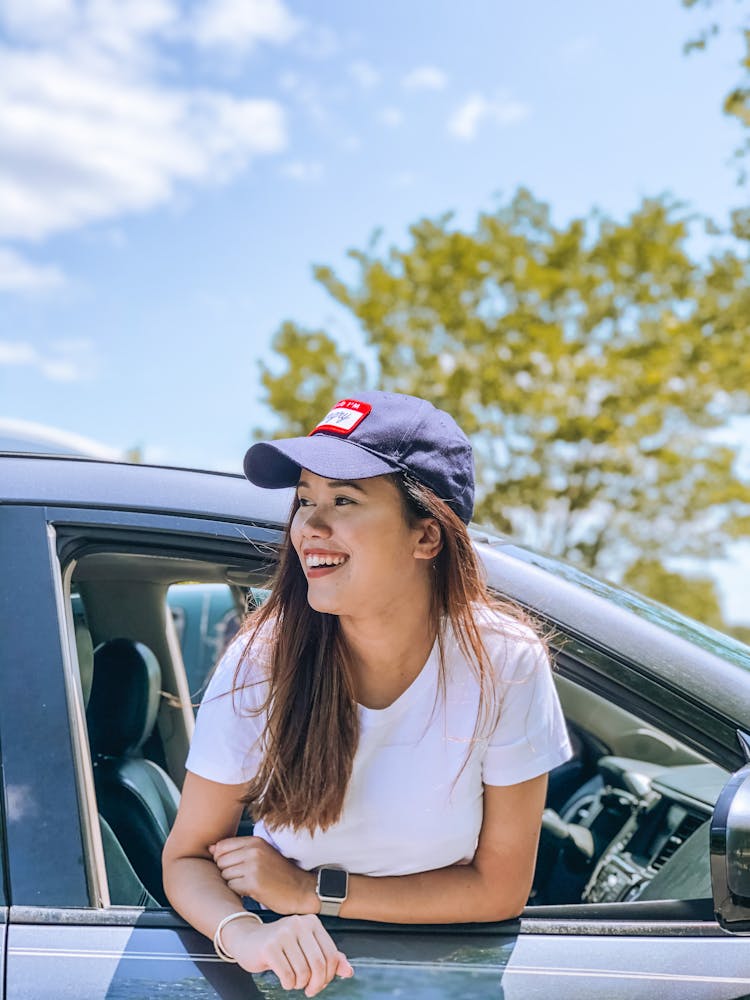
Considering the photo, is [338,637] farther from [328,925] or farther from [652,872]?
[652,872]

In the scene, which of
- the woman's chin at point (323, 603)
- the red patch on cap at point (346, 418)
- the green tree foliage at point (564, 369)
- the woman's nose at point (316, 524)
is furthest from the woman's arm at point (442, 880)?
the green tree foliage at point (564, 369)

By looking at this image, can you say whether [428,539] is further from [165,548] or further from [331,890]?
[331,890]

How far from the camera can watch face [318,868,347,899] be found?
1462 millimetres

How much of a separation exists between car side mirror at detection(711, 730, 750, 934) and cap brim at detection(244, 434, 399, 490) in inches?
26.7

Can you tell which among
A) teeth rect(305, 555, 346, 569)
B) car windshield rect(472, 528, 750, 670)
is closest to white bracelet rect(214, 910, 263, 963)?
teeth rect(305, 555, 346, 569)

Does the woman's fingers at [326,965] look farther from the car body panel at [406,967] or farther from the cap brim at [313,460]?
the cap brim at [313,460]

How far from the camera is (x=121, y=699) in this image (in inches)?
88.7

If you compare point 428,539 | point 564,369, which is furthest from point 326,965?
point 564,369

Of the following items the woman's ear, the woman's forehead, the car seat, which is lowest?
the car seat

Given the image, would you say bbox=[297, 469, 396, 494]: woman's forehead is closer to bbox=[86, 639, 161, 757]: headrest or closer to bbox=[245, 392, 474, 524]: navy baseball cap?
bbox=[245, 392, 474, 524]: navy baseball cap

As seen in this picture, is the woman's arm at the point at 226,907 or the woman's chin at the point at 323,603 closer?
the woman's arm at the point at 226,907

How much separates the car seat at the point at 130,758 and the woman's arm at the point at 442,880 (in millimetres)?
413

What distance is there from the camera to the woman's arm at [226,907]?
135cm

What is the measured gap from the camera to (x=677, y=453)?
56.2 feet
